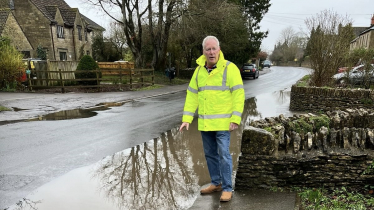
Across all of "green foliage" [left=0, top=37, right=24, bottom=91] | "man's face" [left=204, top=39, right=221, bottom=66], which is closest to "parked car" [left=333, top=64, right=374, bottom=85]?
"man's face" [left=204, top=39, right=221, bottom=66]

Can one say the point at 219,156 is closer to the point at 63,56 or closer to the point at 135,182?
the point at 135,182

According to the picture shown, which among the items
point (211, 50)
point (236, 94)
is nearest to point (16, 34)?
point (211, 50)

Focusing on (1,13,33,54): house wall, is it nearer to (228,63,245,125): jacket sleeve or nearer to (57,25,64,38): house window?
(57,25,64,38): house window

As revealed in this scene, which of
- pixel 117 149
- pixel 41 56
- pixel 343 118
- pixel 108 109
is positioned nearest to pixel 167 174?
pixel 117 149

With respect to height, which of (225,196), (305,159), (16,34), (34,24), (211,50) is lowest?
(225,196)

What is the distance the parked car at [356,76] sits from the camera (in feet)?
35.8

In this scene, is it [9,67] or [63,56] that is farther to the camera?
[63,56]

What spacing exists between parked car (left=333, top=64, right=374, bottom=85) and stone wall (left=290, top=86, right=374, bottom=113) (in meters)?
2.10

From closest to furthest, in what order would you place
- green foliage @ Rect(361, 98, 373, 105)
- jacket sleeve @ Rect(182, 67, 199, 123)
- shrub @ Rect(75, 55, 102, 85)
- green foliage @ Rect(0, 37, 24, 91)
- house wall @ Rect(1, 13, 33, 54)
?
1. jacket sleeve @ Rect(182, 67, 199, 123)
2. green foliage @ Rect(361, 98, 373, 105)
3. green foliage @ Rect(0, 37, 24, 91)
4. shrub @ Rect(75, 55, 102, 85)
5. house wall @ Rect(1, 13, 33, 54)

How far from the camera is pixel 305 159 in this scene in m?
3.46

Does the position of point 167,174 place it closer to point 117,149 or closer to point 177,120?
point 117,149

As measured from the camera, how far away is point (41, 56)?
26781 mm

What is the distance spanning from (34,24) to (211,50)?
29747 mm

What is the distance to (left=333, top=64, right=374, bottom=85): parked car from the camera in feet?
35.8
